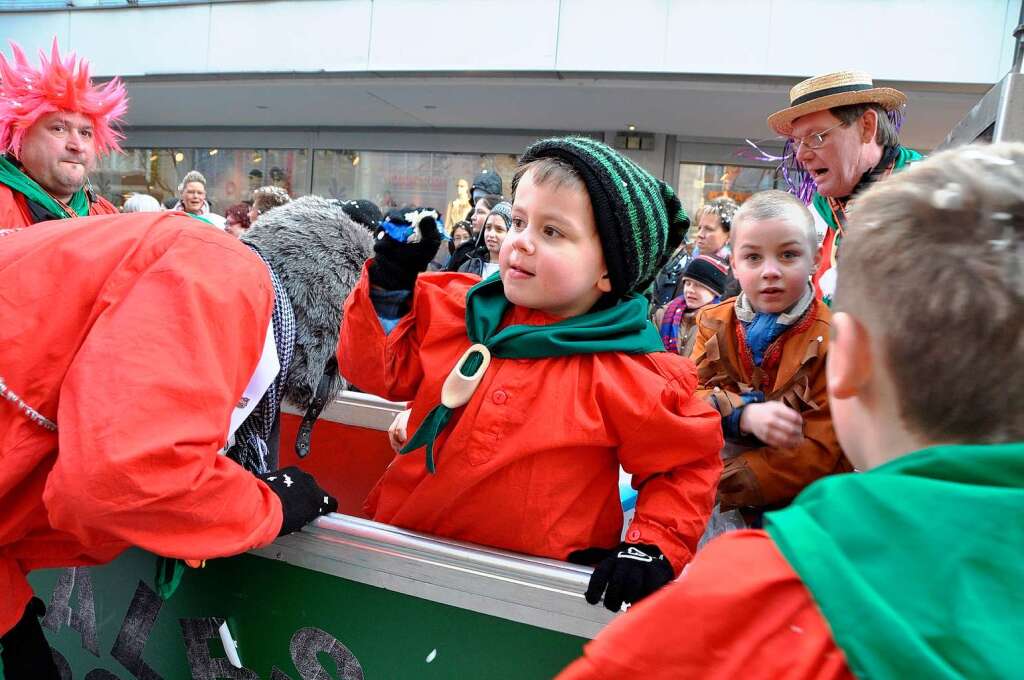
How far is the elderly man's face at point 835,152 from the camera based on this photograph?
2363 millimetres

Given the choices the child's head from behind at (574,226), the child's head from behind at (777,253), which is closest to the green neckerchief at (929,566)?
the child's head from behind at (574,226)

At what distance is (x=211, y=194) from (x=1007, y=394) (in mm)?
15875

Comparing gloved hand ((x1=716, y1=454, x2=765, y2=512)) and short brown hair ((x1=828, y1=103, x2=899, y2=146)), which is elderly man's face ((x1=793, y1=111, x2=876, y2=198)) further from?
gloved hand ((x1=716, y1=454, x2=765, y2=512))

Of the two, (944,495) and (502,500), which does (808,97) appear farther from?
(944,495)

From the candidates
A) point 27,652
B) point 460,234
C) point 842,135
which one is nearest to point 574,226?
point 842,135

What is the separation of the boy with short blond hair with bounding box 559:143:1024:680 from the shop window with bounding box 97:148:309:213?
46.3 ft

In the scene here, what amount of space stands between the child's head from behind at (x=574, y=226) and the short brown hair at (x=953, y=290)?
921 millimetres

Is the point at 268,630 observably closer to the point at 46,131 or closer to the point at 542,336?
the point at 542,336

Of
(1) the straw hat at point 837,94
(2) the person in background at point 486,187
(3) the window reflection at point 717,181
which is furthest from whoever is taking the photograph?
(3) the window reflection at point 717,181

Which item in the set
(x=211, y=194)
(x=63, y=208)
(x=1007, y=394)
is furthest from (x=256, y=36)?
(x=1007, y=394)

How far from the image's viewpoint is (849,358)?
2.68 ft

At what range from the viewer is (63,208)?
3.45 meters

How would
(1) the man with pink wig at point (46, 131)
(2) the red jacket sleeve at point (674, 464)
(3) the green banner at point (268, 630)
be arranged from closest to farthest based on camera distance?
1. (3) the green banner at point (268, 630)
2. (2) the red jacket sleeve at point (674, 464)
3. (1) the man with pink wig at point (46, 131)

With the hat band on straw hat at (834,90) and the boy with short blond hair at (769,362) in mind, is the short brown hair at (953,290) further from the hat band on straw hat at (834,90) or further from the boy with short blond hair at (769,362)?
the hat band on straw hat at (834,90)
